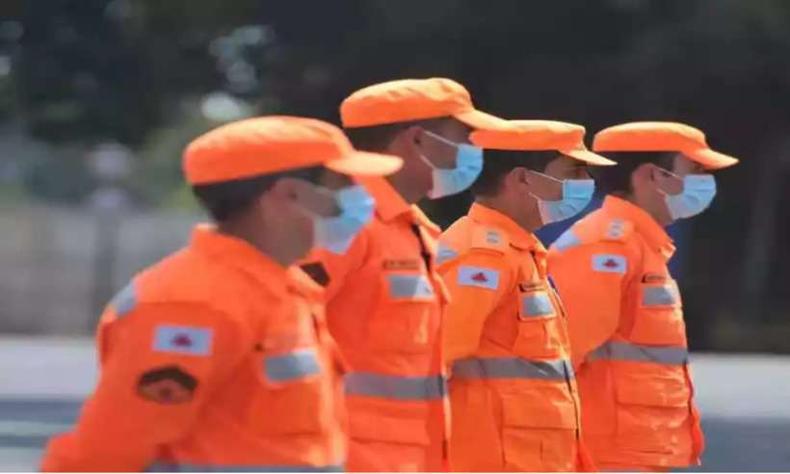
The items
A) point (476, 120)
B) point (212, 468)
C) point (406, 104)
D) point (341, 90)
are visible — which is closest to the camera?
point (212, 468)

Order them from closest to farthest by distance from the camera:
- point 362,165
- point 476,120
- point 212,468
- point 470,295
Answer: point 212,468 < point 362,165 < point 476,120 < point 470,295

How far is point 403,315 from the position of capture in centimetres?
415

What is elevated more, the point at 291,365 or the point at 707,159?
the point at 707,159

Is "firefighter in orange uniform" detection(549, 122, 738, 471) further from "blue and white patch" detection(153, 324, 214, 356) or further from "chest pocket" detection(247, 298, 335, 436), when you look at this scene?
"blue and white patch" detection(153, 324, 214, 356)

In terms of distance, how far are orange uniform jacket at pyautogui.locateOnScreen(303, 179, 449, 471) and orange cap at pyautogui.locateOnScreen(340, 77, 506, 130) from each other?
0.30m

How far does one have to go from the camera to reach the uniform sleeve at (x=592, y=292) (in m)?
5.46

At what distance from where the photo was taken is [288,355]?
3.30 meters

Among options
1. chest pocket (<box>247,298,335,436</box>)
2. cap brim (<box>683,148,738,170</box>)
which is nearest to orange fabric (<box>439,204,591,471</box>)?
Answer: cap brim (<box>683,148,738,170</box>)

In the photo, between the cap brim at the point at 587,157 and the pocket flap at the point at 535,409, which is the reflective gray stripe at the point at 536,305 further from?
the cap brim at the point at 587,157

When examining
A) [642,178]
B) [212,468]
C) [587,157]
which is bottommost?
[212,468]

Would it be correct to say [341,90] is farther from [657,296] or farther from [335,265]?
[335,265]

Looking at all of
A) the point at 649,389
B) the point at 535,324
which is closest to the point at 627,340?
the point at 649,389

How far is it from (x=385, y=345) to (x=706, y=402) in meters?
9.19

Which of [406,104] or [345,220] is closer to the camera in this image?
[345,220]
